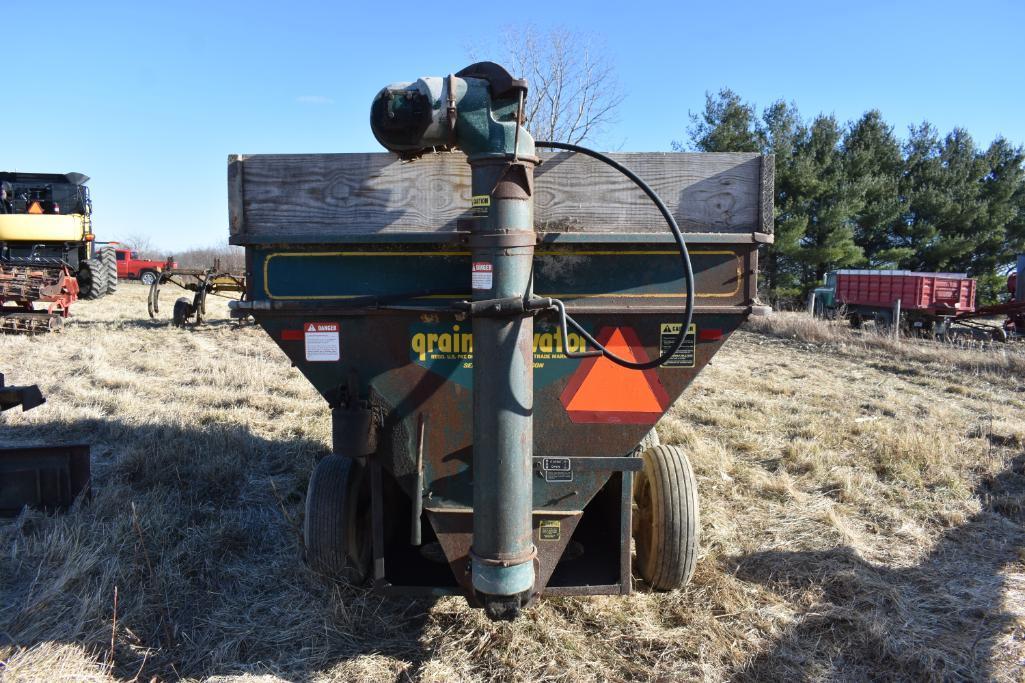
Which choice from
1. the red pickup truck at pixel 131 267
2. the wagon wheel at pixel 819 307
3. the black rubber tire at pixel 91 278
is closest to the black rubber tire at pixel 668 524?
the black rubber tire at pixel 91 278

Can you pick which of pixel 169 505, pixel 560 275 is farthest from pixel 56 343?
pixel 560 275

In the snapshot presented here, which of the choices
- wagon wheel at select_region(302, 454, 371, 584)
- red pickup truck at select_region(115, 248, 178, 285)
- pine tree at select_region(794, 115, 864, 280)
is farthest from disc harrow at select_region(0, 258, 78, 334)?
pine tree at select_region(794, 115, 864, 280)

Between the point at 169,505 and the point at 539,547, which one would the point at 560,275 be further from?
the point at 169,505

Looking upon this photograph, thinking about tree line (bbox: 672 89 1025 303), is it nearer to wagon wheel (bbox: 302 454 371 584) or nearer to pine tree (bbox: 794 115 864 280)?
pine tree (bbox: 794 115 864 280)

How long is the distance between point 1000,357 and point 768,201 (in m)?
10.9

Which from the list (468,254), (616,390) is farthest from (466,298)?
(616,390)

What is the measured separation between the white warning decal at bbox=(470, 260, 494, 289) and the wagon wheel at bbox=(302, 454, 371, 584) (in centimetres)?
136

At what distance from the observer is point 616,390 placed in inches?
125

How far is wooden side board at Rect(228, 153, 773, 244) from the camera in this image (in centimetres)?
307

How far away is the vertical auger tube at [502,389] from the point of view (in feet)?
8.65

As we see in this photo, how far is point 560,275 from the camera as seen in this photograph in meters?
3.04

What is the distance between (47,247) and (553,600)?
58.7ft

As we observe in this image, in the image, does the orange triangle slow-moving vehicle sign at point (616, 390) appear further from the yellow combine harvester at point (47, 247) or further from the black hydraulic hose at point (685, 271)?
the yellow combine harvester at point (47, 247)

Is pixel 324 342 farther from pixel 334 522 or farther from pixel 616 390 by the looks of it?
pixel 616 390
